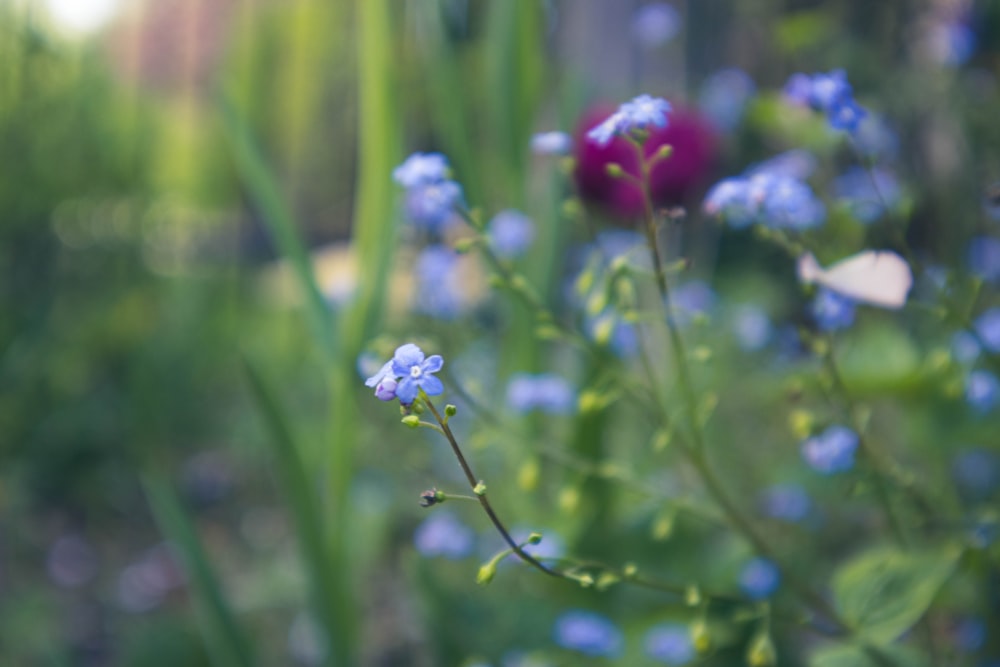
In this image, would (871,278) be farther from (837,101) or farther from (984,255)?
(984,255)

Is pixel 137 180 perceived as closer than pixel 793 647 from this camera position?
No

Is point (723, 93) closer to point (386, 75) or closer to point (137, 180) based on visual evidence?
point (386, 75)

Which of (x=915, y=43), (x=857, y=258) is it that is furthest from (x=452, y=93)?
(x=915, y=43)

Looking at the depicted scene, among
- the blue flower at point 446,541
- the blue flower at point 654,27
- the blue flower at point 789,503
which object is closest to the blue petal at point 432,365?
the blue flower at point 446,541

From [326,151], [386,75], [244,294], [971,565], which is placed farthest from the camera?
[326,151]

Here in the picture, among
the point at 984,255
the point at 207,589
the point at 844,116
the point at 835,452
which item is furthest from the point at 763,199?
the point at 984,255

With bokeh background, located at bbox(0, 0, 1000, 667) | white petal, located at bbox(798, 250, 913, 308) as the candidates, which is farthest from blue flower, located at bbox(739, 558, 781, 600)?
white petal, located at bbox(798, 250, 913, 308)

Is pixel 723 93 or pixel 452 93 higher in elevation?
pixel 723 93
